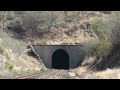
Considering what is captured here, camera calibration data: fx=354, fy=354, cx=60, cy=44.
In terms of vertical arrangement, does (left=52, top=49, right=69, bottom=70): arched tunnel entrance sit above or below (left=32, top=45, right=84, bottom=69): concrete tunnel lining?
below

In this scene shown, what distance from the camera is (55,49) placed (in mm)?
59656

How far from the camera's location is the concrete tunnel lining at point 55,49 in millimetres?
59500

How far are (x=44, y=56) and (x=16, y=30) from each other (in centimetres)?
1298

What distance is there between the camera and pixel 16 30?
70250 millimetres

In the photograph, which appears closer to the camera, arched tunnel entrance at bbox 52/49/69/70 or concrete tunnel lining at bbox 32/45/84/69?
concrete tunnel lining at bbox 32/45/84/69

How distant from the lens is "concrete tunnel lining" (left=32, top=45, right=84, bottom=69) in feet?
195

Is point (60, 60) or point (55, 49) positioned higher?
point (55, 49)

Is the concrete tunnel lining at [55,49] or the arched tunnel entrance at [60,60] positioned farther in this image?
the arched tunnel entrance at [60,60]

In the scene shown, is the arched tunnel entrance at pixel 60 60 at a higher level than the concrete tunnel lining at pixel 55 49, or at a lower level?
lower

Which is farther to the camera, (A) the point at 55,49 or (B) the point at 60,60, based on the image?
(B) the point at 60,60
